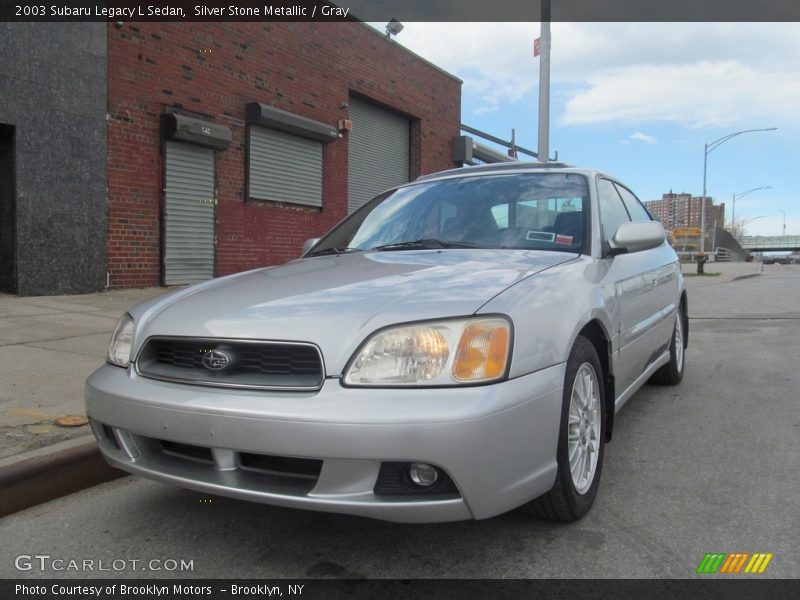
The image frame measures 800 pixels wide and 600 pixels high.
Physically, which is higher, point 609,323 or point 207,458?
point 609,323

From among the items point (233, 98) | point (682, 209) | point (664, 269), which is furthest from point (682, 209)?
point (664, 269)

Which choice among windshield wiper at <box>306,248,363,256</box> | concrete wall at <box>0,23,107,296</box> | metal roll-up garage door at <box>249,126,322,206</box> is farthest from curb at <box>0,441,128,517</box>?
metal roll-up garage door at <box>249,126,322,206</box>

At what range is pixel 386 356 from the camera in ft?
7.07

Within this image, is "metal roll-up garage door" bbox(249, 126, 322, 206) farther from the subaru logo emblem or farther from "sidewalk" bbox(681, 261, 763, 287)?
the subaru logo emblem

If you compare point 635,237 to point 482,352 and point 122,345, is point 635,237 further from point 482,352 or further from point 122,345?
point 122,345

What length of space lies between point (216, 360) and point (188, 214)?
9051mm

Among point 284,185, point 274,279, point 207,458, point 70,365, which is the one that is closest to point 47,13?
point 284,185

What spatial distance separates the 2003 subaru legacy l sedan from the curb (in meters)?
0.62

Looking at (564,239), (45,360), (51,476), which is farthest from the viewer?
(45,360)

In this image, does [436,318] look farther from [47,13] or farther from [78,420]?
[47,13]

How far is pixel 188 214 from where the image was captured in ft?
35.2

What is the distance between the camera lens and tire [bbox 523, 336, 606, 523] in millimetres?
2468

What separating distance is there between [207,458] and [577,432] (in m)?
1.50

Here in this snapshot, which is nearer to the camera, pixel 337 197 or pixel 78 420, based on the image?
pixel 78 420
